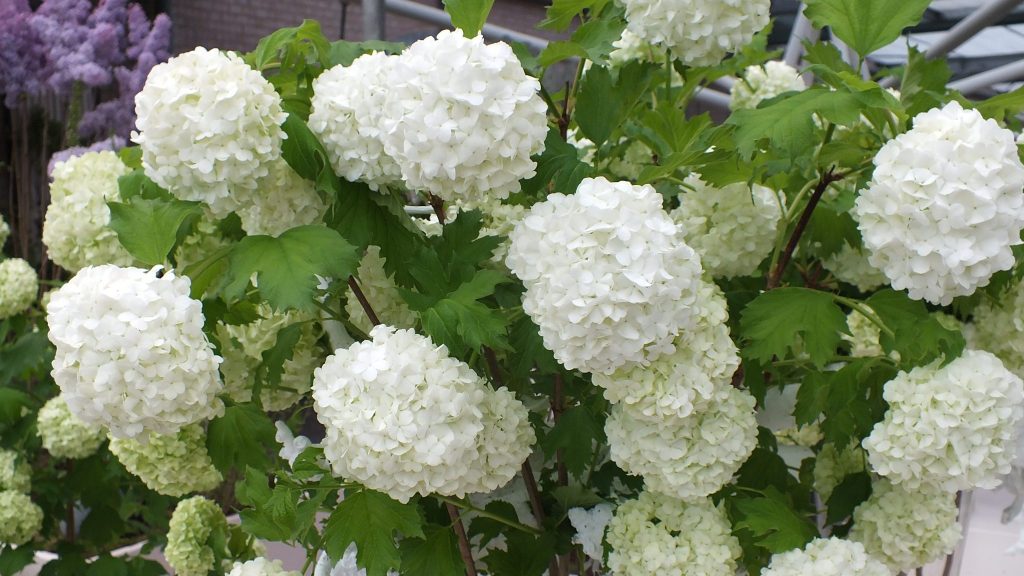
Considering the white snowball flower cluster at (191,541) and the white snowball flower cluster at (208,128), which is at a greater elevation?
the white snowball flower cluster at (208,128)

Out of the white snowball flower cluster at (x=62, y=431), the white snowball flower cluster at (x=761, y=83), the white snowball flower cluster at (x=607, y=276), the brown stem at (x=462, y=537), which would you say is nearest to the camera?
the white snowball flower cluster at (x=607, y=276)

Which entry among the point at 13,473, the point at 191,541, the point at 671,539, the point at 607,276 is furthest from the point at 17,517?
the point at 607,276

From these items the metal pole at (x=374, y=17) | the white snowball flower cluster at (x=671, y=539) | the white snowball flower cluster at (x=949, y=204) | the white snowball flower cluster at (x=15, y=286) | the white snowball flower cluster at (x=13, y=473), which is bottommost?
the white snowball flower cluster at (x=13, y=473)

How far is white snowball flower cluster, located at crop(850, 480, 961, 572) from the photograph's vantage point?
822 millimetres

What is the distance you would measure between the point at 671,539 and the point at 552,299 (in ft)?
0.90

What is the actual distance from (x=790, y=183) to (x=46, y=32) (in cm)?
180

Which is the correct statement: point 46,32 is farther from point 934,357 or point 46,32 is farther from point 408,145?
point 934,357

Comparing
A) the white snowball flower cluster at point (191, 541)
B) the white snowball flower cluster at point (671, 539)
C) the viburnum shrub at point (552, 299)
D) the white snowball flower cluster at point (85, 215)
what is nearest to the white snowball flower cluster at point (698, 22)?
the viburnum shrub at point (552, 299)

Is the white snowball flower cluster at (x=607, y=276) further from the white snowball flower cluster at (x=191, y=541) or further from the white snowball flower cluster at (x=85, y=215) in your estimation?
the white snowball flower cluster at (x=191, y=541)

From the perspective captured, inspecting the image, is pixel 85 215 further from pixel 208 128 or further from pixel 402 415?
pixel 402 415

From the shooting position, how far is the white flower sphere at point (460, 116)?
646mm

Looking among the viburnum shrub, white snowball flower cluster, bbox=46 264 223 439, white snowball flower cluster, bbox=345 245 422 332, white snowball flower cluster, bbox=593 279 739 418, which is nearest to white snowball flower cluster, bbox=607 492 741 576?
the viburnum shrub

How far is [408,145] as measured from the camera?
2.14 feet

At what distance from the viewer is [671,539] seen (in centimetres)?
79
